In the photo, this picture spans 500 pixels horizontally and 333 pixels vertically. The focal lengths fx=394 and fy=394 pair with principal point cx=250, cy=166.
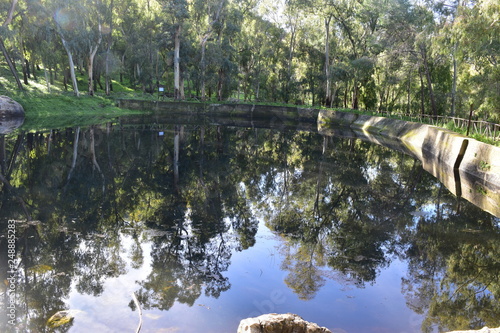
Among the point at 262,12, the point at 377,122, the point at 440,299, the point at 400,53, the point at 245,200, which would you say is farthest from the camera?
the point at 262,12

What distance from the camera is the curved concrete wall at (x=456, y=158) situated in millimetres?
15008

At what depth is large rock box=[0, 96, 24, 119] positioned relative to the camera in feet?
104

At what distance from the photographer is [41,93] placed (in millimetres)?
39344

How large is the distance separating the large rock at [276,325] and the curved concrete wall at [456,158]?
10406 mm

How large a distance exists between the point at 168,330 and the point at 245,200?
745 cm

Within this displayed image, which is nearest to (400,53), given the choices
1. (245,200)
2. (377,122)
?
(377,122)

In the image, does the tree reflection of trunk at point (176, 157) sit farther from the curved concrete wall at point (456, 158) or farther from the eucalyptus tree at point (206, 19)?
the eucalyptus tree at point (206, 19)

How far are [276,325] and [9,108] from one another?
34.8m

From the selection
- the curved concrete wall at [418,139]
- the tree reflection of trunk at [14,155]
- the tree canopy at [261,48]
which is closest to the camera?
the tree reflection of trunk at [14,155]

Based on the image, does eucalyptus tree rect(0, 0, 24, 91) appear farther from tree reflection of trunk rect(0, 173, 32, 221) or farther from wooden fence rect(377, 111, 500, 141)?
wooden fence rect(377, 111, 500, 141)

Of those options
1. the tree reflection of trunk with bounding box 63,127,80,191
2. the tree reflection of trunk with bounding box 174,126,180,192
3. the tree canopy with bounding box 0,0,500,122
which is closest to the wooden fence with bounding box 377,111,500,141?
the tree canopy with bounding box 0,0,500,122

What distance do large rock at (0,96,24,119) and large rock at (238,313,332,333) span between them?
1341 inches

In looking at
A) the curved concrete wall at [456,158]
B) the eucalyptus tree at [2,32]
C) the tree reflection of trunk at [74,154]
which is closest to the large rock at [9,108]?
the eucalyptus tree at [2,32]

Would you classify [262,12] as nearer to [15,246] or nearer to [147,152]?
[147,152]
